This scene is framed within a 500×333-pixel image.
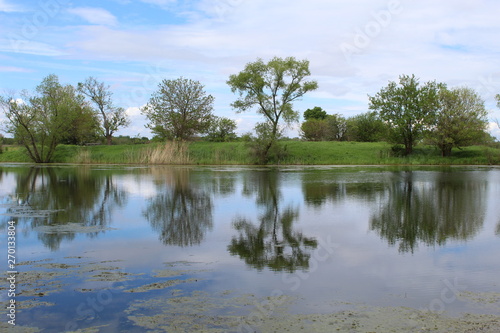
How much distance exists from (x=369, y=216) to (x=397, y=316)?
725 centimetres

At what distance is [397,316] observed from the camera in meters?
5.07

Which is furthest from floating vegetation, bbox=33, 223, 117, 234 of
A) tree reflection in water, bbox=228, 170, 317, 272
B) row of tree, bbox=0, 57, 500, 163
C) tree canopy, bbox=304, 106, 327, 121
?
tree canopy, bbox=304, 106, 327, 121

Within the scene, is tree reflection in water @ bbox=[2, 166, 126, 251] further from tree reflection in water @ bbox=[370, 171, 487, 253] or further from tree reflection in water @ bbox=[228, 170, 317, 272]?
tree reflection in water @ bbox=[370, 171, 487, 253]

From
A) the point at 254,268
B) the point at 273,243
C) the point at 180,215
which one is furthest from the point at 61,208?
the point at 254,268

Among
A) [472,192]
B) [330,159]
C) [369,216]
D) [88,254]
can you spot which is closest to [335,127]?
[330,159]

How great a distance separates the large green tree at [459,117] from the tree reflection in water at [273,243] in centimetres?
4047

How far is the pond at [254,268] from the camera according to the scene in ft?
16.5

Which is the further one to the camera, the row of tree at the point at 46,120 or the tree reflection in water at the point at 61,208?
the row of tree at the point at 46,120

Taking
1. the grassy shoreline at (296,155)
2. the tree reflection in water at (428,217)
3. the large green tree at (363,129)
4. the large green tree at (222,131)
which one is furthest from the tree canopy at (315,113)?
the tree reflection in water at (428,217)

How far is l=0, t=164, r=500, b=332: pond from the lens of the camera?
5043 mm

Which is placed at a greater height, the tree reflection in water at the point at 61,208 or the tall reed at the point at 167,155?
the tall reed at the point at 167,155

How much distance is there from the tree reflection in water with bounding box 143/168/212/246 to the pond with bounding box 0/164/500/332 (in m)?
0.07

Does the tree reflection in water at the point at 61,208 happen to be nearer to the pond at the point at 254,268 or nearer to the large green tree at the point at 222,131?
the pond at the point at 254,268

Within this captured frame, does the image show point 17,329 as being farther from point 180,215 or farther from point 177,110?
point 177,110
